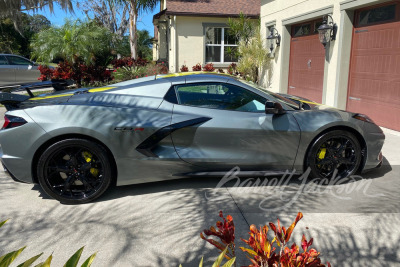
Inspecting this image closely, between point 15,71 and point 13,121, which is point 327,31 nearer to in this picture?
point 13,121

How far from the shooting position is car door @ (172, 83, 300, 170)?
417 centimetres

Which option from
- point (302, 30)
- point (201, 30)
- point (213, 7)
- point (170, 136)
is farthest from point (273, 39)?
point (170, 136)

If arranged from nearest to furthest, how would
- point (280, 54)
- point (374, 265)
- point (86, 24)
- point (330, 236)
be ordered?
point (374, 265), point (330, 236), point (280, 54), point (86, 24)

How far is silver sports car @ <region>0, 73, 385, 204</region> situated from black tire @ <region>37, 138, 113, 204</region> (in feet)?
0.03

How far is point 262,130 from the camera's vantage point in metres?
4.25

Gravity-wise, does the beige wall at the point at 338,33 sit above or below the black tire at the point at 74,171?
above

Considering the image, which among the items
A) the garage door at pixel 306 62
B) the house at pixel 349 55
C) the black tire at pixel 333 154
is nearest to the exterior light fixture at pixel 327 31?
the house at pixel 349 55

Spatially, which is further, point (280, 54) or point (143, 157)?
point (280, 54)

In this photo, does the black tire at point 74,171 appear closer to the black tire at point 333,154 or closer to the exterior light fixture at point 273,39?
the black tire at point 333,154

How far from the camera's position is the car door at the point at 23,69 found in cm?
1694

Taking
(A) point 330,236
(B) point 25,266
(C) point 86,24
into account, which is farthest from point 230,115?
(C) point 86,24

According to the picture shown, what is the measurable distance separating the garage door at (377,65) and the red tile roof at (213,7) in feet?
32.8

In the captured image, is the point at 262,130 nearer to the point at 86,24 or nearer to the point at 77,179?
the point at 77,179

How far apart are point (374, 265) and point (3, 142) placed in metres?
3.74
